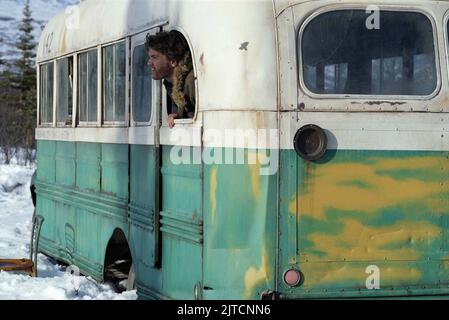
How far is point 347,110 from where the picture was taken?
A: 463cm

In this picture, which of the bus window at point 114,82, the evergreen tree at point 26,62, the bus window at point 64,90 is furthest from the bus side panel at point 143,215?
the evergreen tree at point 26,62

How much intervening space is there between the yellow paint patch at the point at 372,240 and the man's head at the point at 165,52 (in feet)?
4.43

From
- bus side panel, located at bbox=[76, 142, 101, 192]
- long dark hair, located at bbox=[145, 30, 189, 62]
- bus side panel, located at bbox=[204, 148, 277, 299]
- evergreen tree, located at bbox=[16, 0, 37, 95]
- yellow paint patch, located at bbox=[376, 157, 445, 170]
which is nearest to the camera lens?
bus side panel, located at bbox=[204, 148, 277, 299]

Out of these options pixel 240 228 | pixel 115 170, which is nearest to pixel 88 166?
pixel 115 170

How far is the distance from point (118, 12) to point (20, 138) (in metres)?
22.0

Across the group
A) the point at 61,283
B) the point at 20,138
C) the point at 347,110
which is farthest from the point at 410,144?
the point at 20,138

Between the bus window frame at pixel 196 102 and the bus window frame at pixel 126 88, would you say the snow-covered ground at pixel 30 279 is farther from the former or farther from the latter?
the bus window frame at pixel 196 102

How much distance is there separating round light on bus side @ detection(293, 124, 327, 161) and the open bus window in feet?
0.73

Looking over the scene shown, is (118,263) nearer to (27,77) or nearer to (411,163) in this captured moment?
(411,163)

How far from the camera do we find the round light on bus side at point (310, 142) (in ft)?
14.9

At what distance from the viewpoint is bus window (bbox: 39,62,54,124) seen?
8719mm

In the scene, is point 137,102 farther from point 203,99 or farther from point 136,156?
point 203,99

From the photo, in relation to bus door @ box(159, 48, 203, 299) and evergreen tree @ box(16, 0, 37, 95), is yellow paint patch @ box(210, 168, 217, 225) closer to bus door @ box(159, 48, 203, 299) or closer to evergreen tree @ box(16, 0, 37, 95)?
bus door @ box(159, 48, 203, 299)

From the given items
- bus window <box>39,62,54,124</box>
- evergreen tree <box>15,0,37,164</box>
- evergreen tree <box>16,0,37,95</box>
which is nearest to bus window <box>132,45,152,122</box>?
bus window <box>39,62,54,124</box>
